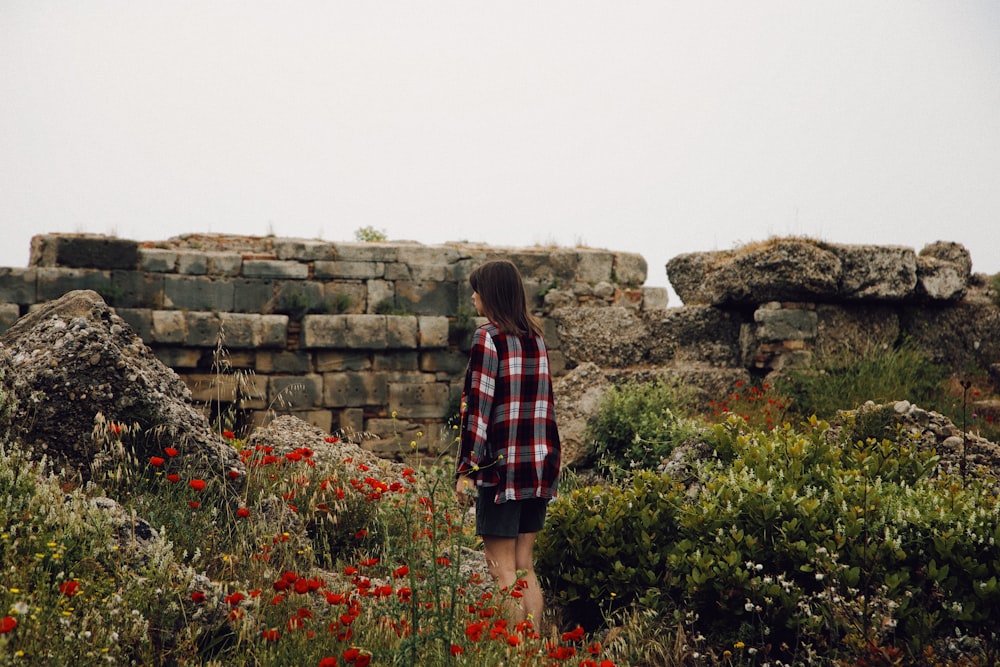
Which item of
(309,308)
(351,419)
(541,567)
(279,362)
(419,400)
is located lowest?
(351,419)

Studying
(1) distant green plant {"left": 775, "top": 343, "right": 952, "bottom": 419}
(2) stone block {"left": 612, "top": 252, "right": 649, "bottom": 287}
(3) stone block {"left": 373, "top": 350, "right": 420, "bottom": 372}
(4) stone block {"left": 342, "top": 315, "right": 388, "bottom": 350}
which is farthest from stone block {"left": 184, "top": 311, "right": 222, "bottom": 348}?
(1) distant green plant {"left": 775, "top": 343, "right": 952, "bottom": 419}

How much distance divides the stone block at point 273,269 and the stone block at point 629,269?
12.4ft

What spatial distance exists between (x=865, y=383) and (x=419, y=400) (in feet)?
15.7

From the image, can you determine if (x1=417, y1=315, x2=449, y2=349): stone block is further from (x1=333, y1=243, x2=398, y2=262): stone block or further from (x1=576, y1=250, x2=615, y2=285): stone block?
(x1=576, y1=250, x2=615, y2=285): stone block

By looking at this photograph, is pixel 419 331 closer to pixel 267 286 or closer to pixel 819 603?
pixel 267 286

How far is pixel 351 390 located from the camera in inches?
384

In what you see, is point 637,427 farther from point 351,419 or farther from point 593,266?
point 351,419

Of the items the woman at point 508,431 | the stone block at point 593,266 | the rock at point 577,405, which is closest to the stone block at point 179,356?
the rock at point 577,405

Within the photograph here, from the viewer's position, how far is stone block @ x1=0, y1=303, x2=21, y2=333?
8.80m

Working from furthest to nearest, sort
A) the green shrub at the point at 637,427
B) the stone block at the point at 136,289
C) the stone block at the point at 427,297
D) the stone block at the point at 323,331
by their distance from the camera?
the stone block at the point at 427,297 < the stone block at the point at 323,331 < the stone block at the point at 136,289 < the green shrub at the point at 637,427

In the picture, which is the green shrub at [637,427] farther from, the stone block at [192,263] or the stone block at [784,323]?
the stone block at [192,263]

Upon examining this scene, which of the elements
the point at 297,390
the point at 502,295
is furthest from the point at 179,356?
the point at 502,295

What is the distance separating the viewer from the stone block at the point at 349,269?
32.2ft

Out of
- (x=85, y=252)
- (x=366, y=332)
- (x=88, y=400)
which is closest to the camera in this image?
(x=88, y=400)
